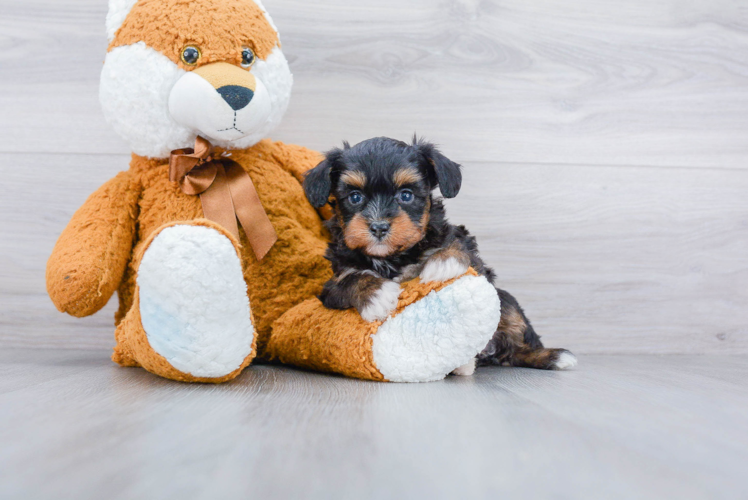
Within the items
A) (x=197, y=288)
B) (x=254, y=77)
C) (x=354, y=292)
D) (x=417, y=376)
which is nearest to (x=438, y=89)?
(x=254, y=77)

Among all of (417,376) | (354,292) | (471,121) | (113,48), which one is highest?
(113,48)

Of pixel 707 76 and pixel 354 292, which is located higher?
pixel 707 76

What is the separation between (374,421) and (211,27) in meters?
1.02

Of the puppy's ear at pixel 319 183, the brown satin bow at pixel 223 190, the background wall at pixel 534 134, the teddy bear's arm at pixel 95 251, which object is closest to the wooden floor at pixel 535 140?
the background wall at pixel 534 134

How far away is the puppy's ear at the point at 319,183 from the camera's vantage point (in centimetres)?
136

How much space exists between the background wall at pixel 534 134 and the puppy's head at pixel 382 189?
22.1 inches

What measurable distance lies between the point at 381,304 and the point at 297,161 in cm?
60

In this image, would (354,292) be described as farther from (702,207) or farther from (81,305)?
(702,207)

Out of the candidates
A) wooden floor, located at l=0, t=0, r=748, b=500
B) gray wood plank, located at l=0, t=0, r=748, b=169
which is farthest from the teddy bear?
gray wood plank, located at l=0, t=0, r=748, b=169

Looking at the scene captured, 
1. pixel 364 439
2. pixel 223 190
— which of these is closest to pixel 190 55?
pixel 223 190

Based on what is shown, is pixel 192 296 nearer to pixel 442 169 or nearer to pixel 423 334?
pixel 423 334

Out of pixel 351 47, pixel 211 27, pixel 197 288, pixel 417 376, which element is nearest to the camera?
pixel 197 288

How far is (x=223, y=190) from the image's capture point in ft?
4.74

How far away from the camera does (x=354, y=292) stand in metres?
1.27
